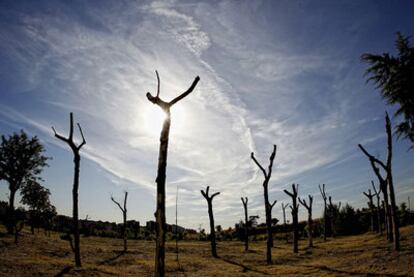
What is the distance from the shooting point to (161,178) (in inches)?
366

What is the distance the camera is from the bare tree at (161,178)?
8.26m

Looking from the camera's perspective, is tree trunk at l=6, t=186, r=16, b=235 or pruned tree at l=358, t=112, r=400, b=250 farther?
tree trunk at l=6, t=186, r=16, b=235

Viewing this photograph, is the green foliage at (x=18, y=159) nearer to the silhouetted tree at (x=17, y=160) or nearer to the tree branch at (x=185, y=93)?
the silhouetted tree at (x=17, y=160)

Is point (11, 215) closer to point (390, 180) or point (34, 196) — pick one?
point (34, 196)

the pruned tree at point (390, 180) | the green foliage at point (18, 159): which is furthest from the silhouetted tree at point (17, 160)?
the pruned tree at point (390, 180)

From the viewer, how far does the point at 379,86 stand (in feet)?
79.1

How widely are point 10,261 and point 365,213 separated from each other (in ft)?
198

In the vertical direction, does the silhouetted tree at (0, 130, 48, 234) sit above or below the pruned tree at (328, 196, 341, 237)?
above

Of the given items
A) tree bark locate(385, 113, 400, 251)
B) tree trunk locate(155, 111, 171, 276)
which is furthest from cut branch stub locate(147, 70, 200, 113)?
tree bark locate(385, 113, 400, 251)

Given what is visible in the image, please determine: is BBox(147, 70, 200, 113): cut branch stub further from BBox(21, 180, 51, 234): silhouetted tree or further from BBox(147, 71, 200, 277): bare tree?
BBox(21, 180, 51, 234): silhouetted tree

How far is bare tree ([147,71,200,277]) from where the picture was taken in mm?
8260

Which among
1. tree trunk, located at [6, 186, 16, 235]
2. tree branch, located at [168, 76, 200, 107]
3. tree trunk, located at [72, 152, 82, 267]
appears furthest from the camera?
tree trunk, located at [6, 186, 16, 235]

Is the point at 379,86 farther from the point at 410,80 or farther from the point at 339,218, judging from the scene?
the point at 339,218

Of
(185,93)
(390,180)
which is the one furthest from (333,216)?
(185,93)
